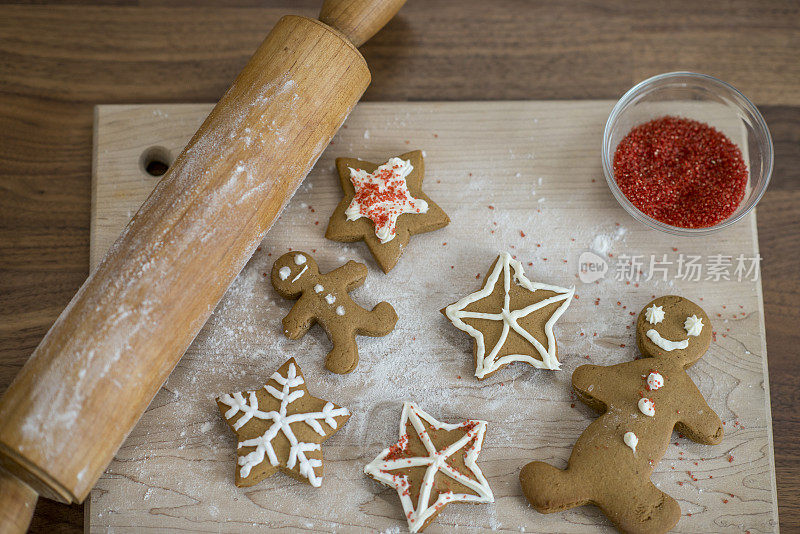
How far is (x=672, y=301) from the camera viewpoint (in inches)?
66.1

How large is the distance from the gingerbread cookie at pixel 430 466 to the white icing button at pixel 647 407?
1.23 ft

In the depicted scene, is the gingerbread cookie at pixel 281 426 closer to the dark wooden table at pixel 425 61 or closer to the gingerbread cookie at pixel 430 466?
the gingerbread cookie at pixel 430 466

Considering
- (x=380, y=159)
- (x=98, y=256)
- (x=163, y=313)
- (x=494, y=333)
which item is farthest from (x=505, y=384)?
(x=98, y=256)

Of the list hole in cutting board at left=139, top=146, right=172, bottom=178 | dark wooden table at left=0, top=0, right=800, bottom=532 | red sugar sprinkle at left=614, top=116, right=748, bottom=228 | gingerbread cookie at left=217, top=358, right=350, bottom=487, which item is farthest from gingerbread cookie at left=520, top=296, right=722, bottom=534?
hole in cutting board at left=139, top=146, right=172, bottom=178

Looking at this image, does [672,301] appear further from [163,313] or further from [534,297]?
[163,313]

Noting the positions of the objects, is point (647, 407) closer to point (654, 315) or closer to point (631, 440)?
point (631, 440)

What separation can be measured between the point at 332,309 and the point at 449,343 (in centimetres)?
31

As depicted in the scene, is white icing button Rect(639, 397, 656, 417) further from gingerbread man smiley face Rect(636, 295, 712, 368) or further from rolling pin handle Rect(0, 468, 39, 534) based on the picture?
rolling pin handle Rect(0, 468, 39, 534)

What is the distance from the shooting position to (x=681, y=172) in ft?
5.73

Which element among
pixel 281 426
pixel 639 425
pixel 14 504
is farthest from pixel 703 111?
pixel 14 504

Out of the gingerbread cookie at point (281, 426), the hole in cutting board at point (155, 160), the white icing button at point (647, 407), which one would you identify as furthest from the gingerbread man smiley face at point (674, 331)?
the hole in cutting board at point (155, 160)

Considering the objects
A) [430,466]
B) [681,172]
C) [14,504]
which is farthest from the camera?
[681,172]

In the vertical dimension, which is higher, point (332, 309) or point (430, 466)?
point (332, 309)

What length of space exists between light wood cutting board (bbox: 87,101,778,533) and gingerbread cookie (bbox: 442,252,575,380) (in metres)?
0.07
